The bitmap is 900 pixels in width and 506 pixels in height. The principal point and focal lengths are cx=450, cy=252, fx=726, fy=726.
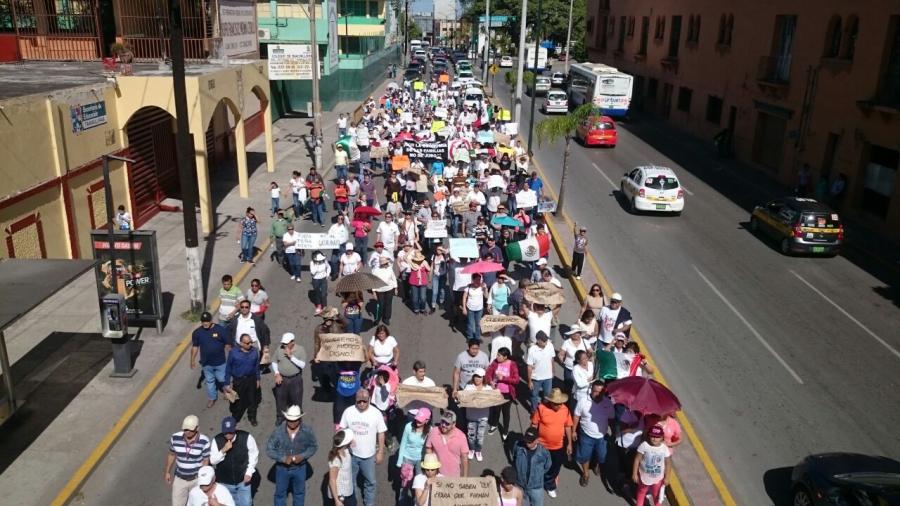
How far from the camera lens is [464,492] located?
7559 millimetres

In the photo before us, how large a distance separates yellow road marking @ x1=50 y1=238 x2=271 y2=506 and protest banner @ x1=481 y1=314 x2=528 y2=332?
5.59 meters

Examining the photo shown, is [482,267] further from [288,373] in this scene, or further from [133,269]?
[133,269]

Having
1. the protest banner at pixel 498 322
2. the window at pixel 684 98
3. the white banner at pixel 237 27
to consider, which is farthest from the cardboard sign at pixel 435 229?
the window at pixel 684 98

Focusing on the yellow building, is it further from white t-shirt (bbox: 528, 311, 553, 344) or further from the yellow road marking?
white t-shirt (bbox: 528, 311, 553, 344)

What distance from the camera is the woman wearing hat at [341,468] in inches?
323

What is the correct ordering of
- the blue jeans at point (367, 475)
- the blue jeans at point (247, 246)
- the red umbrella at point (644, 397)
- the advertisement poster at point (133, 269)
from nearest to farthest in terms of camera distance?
the blue jeans at point (367, 475) → the red umbrella at point (644, 397) → the advertisement poster at point (133, 269) → the blue jeans at point (247, 246)

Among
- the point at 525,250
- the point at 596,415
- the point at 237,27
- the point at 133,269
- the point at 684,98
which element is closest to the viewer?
the point at 596,415

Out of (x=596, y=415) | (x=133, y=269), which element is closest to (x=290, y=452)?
(x=596, y=415)

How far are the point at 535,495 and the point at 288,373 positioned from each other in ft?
12.8

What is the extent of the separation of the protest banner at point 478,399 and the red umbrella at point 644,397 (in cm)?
147

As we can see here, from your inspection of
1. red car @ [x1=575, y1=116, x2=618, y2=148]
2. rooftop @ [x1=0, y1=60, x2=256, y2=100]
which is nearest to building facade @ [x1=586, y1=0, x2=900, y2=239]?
red car @ [x1=575, y1=116, x2=618, y2=148]

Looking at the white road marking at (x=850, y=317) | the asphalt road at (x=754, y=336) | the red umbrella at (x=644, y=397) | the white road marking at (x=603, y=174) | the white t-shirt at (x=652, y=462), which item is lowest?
the white road marking at (x=850, y=317)

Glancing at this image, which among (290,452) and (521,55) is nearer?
(290,452)

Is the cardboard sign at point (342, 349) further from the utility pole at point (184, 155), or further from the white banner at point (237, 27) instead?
the white banner at point (237, 27)
